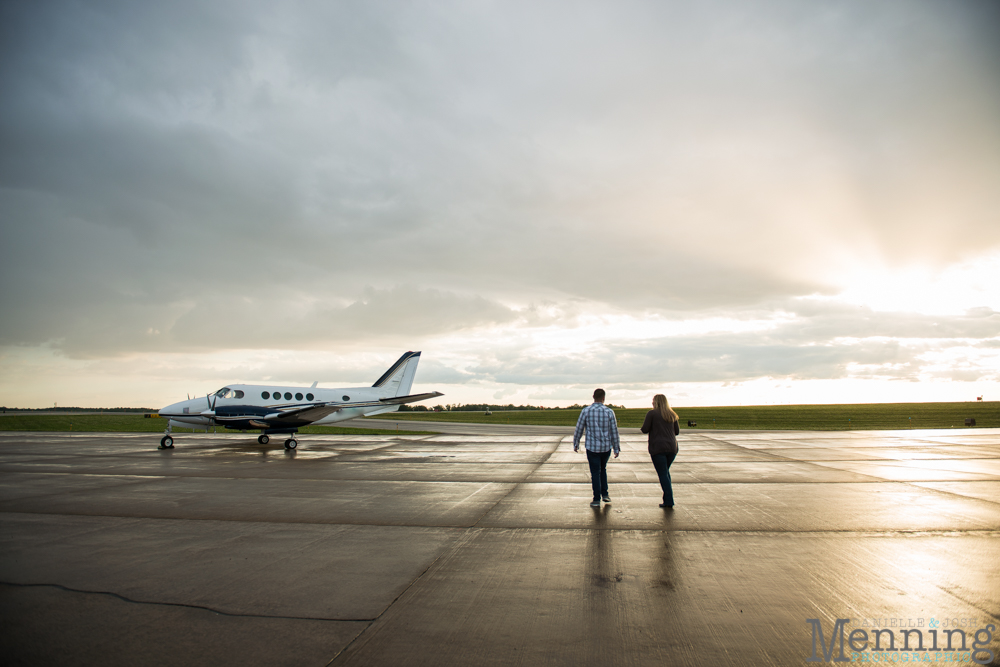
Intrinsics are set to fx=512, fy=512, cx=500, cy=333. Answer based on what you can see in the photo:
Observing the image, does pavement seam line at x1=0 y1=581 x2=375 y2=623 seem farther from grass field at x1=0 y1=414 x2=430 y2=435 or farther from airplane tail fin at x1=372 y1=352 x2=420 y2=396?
airplane tail fin at x1=372 y1=352 x2=420 y2=396

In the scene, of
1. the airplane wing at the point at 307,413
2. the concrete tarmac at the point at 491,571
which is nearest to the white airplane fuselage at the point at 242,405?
the airplane wing at the point at 307,413

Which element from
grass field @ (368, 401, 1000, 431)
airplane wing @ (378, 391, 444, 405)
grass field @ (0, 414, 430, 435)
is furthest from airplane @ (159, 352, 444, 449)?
grass field @ (368, 401, 1000, 431)

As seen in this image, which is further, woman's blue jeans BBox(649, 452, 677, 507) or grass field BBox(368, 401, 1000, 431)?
grass field BBox(368, 401, 1000, 431)

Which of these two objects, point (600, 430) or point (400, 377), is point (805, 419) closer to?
point (400, 377)

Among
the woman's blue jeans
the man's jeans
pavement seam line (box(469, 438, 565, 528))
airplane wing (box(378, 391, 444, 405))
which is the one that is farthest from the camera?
airplane wing (box(378, 391, 444, 405))

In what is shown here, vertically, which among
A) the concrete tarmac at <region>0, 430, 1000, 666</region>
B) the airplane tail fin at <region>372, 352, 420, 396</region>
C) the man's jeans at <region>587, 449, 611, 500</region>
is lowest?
the concrete tarmac at <region>0, 430, 1000, 666</region>

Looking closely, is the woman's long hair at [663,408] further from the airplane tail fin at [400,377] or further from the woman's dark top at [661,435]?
the airplane tail fin at [400,377]

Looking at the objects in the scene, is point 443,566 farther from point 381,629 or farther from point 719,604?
point 719,604

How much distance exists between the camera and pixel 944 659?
3793 millimetres

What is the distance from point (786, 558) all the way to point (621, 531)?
2171mm

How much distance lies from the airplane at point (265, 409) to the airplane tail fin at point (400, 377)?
2323 millimetres

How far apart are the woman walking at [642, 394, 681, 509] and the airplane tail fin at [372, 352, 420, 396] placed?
22.9 metres

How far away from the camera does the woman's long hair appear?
30.7 ft

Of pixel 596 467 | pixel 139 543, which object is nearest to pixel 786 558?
pixel 596 467
